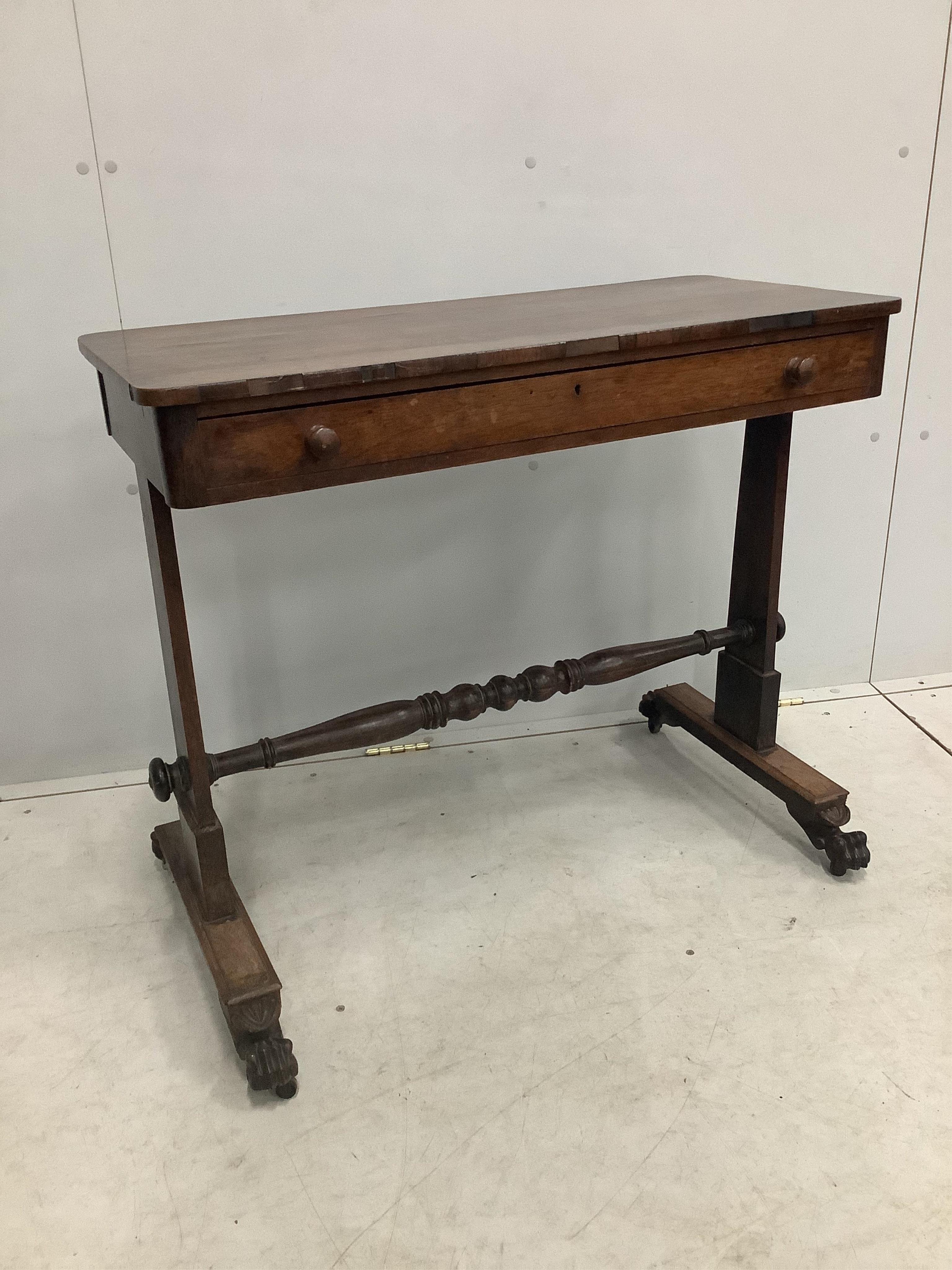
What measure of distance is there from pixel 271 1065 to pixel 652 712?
138 cm

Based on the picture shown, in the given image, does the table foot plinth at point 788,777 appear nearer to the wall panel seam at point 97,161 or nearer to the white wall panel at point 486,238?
the white wall panel at point 486,238

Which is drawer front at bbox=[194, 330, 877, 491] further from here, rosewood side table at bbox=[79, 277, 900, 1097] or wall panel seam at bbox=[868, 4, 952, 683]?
wall panel seam at bbox=[868, 4, 952, 683]

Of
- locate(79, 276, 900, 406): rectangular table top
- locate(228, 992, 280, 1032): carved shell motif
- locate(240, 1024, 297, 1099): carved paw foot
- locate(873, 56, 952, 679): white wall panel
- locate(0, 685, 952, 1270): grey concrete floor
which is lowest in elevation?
locate(0, 685, 952, 1270): grey concrete floor

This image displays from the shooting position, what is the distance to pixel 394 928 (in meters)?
2.11

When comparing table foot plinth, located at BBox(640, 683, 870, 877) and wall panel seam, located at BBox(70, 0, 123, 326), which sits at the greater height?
wall panel seam, located at BBox(70, 0, 123, 326)

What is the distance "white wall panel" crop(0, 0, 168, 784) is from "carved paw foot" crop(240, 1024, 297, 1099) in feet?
3.61

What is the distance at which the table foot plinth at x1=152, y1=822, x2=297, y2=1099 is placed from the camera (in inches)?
67.6

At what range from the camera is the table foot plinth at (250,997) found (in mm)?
1718

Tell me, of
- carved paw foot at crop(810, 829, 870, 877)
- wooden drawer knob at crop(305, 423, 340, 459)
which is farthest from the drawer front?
carved paw foot at crop(810, 829, 870, 877)

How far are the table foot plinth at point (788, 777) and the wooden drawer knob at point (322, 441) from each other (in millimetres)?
1281

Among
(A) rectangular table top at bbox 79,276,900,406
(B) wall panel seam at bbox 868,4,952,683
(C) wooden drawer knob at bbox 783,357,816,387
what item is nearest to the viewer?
(A) rectangular table top at bbox 79,276,900,406

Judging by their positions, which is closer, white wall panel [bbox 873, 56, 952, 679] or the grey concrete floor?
the grey concrete floor

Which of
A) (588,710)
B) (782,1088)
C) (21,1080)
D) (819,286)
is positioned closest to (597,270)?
(819,286)

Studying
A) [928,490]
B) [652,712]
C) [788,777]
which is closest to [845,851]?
[788,777]
